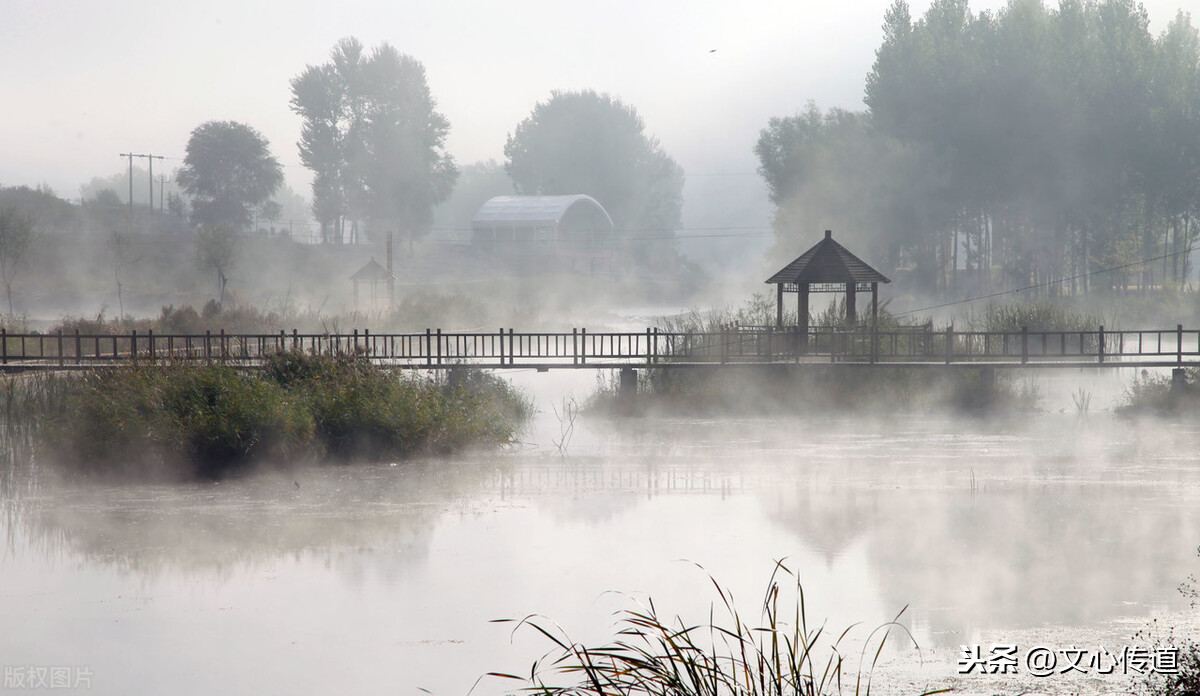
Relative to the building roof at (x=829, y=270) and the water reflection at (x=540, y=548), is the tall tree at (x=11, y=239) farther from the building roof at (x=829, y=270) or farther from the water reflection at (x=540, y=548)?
the water reflection at (x=540, y=548)

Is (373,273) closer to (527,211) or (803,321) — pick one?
(803,321)

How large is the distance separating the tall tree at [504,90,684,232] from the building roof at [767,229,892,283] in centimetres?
6724

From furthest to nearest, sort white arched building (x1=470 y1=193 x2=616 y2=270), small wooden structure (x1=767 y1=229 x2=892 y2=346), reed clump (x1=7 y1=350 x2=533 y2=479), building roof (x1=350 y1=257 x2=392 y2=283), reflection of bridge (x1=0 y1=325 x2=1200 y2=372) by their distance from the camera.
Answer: white arched building (x1=470 y1=193 x2=616 y2=270) < building roof (x1=350 y1=257 x2=392 y2=283) < small wooden structure (x1=767 y1=229 x2=892 y2=346) < reflection of bridge (x1=0 y1=325 x2=1200 y2=372) < reed clump (x1=7 y1=350 x2=533 y2=479)

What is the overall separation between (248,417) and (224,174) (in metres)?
63.5

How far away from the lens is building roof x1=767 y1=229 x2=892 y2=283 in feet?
93.0

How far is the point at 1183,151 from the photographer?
49.9m

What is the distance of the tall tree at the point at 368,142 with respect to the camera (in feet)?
254

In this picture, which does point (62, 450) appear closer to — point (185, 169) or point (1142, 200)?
point (1142, 200)

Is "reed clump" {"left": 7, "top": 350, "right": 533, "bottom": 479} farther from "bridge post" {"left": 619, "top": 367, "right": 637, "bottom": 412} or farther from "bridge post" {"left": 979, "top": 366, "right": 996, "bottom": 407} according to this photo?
"bridge post" {"left": 979, "top": 366, "right": 996, "bottom": 407}

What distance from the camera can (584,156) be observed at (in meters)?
96.4

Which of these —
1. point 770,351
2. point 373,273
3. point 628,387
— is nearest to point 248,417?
A: point 628,387

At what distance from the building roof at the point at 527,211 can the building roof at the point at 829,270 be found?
51.4 m

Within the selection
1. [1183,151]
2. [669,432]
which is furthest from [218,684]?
[1183,151]

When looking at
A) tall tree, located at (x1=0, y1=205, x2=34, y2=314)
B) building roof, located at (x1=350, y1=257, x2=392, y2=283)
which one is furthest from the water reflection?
tall tree, located at (x1=0, y1=205, x2=34, y2=314)
